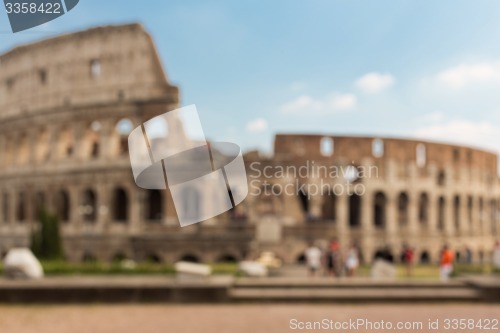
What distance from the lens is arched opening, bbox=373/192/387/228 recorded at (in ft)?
87.9

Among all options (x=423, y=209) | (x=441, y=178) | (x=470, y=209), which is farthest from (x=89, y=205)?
(x=470, y=209)

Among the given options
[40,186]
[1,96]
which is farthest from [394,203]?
[1,96]

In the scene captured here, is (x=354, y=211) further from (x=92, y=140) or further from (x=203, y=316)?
(x=203, y=316)

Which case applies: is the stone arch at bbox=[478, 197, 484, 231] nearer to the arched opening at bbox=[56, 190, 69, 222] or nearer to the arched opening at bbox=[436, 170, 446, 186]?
the arched opening at bbox=[436, 170, 446, 186]

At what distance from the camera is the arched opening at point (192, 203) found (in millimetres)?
23875

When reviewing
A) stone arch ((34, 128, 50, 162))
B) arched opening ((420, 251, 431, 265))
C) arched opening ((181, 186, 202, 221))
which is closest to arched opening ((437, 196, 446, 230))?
arched opening ((420, 251, 431, 265))

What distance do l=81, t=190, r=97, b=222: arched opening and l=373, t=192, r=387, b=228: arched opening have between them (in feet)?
53.0

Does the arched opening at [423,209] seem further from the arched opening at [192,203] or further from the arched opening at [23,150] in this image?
the arched opening at [23,150]

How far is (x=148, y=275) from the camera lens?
Answer: 11.8 m

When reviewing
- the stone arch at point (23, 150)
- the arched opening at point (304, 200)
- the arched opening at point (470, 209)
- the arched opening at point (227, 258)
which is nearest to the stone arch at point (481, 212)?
the arched opening at point (470, 209)

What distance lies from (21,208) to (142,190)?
30.1 ft

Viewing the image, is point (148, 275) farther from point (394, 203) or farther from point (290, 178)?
point (394, 203)

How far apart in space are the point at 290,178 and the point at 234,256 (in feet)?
18.6

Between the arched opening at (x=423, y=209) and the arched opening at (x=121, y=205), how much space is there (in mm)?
17370
